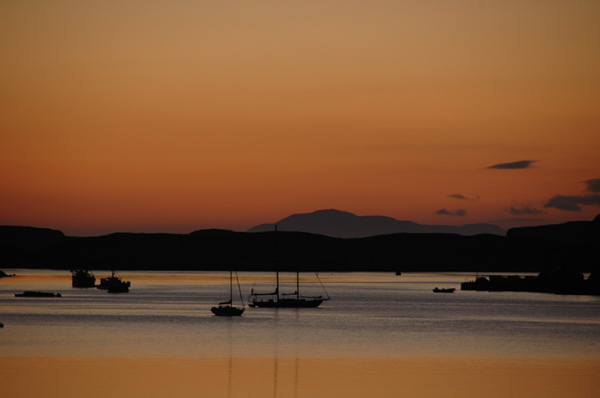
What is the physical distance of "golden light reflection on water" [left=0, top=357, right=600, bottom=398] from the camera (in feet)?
139

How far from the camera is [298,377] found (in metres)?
47.9

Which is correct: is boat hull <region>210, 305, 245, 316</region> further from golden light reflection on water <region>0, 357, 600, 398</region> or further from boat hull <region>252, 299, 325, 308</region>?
golden light reflection on water <region>0, 357, 600, 398</region>

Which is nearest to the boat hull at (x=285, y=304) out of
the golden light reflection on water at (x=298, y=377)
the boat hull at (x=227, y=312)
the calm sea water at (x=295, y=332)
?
the calm sea water at (x=295, y=332)

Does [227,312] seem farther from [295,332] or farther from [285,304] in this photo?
[295,332]

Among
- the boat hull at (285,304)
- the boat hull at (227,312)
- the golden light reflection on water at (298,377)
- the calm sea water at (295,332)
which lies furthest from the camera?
the boat hull at (285,304)

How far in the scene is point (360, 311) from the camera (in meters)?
120

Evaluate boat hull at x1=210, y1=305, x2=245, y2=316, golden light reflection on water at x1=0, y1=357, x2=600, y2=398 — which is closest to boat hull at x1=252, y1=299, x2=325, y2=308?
boat hull at x1=210, y1=305, x2=245, y2=316

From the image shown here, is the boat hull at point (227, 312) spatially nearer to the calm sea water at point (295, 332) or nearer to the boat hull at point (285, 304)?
the calm sea water at point (295, 332)

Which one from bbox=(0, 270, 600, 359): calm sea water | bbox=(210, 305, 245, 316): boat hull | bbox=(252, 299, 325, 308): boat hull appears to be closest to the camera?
bbox=(0, 270, 600, 359): calm sea water

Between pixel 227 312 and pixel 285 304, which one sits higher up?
pixel 285 304

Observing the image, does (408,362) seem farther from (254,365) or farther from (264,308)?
(264,308)

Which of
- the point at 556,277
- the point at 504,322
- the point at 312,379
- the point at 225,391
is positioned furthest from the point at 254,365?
the point at 556,277

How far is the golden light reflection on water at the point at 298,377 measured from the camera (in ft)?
139

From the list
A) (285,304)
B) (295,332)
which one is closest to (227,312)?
(285,304)
